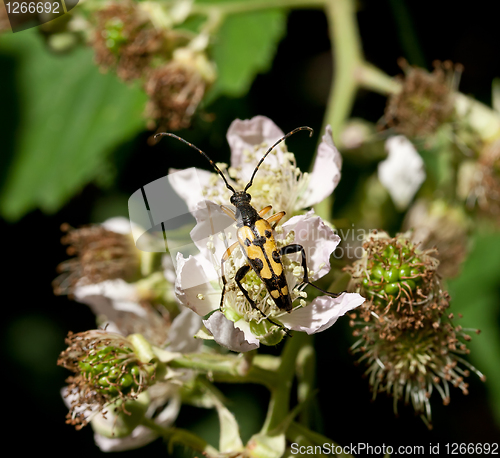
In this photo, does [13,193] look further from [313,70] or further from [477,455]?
[477,455]

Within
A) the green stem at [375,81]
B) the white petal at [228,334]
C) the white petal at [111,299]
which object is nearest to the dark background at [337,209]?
the green stem at [375,81]

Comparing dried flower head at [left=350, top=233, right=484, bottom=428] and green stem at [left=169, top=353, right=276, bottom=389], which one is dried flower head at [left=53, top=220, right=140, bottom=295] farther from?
dried flower head at [left=350, top=233, right=484, bottom=428]

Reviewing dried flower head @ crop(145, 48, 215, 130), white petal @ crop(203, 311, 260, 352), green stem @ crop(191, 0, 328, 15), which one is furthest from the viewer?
green stem @ crop(191, 0, 328, 15)

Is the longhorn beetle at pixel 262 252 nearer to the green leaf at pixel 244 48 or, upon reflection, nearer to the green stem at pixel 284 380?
the green stem at pixel 284 380

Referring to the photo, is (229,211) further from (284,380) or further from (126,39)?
(126,39)

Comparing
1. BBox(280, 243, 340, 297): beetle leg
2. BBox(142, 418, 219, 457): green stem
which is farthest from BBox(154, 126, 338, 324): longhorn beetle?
BBox(142, 418, 219, 457): green stem

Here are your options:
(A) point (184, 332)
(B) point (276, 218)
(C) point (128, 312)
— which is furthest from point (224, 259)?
(C) point (128, 312)
